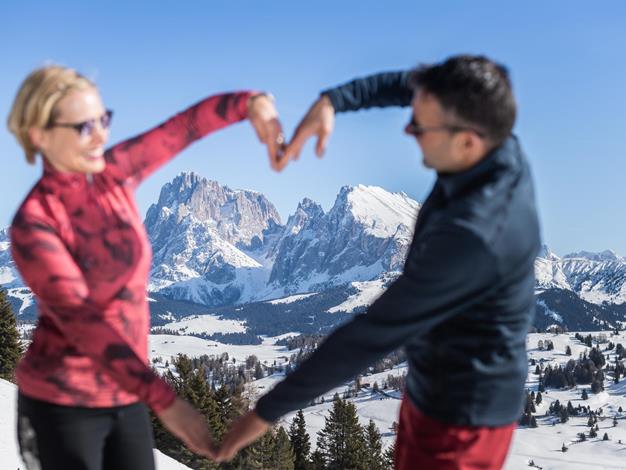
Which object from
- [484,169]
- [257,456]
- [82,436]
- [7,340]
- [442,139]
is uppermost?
[442,139]

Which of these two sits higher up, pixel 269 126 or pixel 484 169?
pixel 269 126

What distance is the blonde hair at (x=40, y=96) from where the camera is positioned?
3.31 metres

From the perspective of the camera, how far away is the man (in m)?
2.77

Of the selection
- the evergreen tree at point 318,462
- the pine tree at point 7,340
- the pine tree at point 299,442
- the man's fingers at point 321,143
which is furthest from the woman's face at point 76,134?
the pine tree at point 299,442

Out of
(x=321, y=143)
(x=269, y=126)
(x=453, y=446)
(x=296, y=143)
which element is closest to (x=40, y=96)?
(x=269, y=126)

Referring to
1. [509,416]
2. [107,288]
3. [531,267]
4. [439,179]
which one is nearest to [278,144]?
[439,179]

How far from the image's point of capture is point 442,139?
3.03 m

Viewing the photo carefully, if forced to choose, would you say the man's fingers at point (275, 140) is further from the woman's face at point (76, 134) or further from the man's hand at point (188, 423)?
the man's hand at point (188, 423)

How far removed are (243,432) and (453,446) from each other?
40.6 inches

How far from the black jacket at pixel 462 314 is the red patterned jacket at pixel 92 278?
83 centimetres

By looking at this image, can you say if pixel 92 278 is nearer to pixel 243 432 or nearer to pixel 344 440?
pixel 243 432

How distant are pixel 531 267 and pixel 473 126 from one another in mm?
737

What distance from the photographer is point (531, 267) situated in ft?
10.1

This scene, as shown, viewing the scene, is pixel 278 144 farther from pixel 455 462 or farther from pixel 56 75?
pixel 455 462
